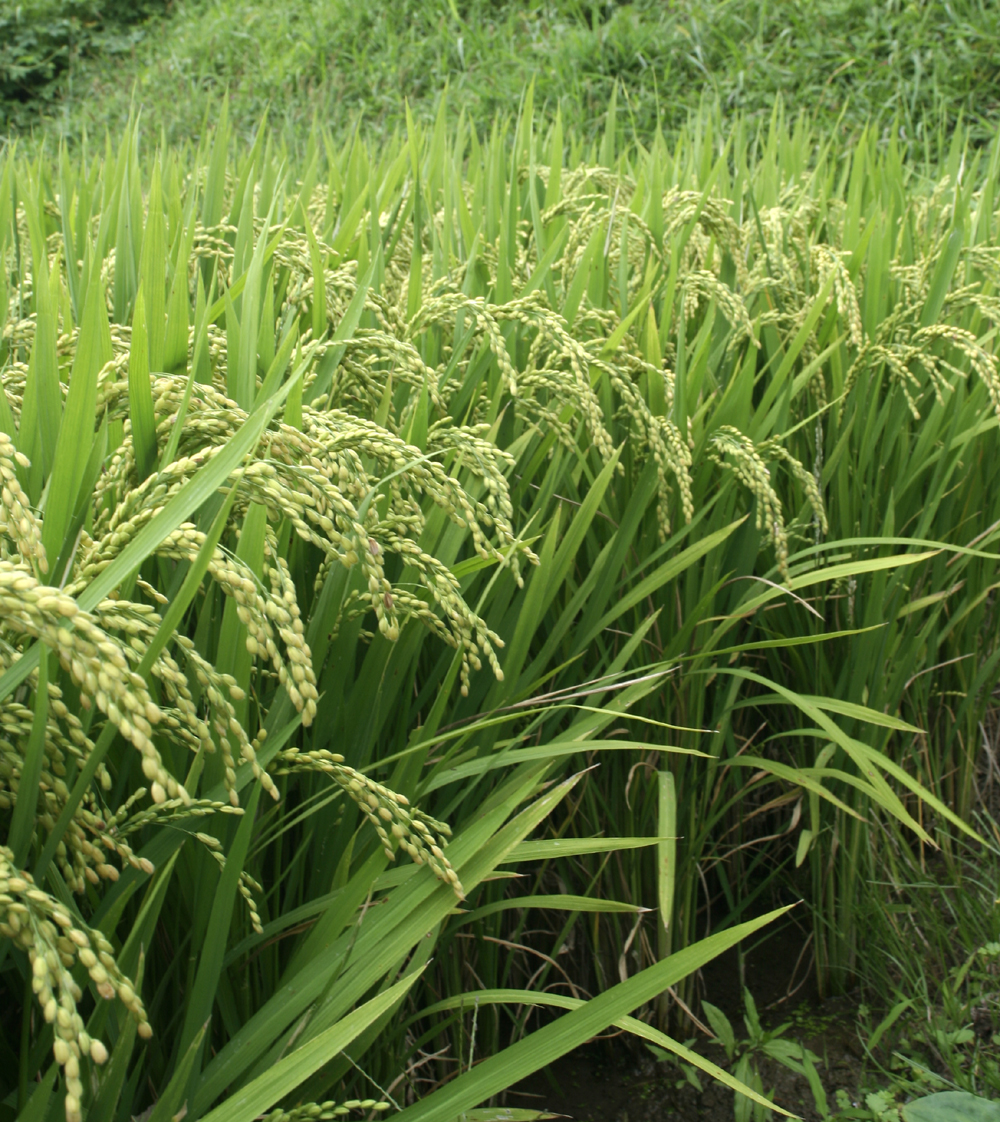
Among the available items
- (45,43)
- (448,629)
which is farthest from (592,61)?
(45,43)

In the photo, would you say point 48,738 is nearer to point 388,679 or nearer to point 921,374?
point 388,679

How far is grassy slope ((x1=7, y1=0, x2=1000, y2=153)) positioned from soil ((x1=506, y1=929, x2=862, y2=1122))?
16.6ft

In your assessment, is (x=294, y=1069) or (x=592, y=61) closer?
(x=294, y=1069)

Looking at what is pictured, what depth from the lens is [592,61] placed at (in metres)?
7.90

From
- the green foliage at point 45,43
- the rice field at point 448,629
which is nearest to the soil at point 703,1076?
the rice field at point 448,629

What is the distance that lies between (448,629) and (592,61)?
7900mm

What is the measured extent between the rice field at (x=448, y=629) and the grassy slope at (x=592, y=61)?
14.1 feet

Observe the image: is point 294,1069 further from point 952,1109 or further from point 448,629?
point 952,1109

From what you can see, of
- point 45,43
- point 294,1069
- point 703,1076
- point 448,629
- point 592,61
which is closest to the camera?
point 294,1069

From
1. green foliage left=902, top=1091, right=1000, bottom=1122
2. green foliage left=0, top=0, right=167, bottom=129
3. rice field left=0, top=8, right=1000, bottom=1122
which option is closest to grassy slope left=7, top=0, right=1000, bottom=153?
green foliage left=0, top=0, right=167, bottom=129

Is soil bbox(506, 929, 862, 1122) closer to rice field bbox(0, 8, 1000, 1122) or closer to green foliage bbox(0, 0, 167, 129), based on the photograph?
rice field bbox(0, 8, 1000, 1122)

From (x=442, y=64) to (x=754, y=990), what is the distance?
27.3 ft

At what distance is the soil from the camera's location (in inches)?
65.3

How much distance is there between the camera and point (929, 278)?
2.32 meters
